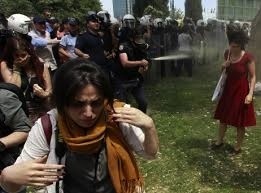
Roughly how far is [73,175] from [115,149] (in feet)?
0.72

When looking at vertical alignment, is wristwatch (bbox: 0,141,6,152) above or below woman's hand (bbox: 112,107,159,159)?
below

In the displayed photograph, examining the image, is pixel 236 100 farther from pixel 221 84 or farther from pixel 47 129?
pixel 47 129

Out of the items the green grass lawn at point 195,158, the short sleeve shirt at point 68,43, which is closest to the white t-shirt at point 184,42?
the green grass lawn at point 195,158

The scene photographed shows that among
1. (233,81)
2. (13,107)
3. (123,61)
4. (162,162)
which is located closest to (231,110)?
(233,81)

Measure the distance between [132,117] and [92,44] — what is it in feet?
19.3

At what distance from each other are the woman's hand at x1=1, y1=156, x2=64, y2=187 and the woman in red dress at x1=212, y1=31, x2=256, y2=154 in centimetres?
437

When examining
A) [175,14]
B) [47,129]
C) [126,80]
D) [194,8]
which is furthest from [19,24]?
[175,14]

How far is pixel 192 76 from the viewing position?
53.2 feet

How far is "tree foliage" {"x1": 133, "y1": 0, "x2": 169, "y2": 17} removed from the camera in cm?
3800

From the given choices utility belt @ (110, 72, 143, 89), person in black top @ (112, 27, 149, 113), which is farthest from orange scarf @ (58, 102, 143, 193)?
utility belt @ (110, 72, 143, 89)

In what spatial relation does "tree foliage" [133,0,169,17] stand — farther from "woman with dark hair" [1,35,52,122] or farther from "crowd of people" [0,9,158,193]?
"crowd of people" [0,9,158,193]

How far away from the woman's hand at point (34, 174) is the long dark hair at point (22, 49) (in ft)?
4.94

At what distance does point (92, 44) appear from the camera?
311 inches

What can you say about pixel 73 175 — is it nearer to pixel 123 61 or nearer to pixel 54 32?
pixel 123 61
